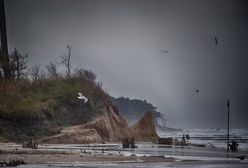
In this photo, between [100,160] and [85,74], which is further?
[85,74]

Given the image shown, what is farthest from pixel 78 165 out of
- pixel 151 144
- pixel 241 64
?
pixel 151 144

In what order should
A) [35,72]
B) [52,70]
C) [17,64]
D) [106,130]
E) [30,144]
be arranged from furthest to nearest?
[106,130]
[52,70]
[35,72]
[17,64]
[30,144]

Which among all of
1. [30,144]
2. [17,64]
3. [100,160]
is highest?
[17,64]

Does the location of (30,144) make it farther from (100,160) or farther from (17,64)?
(100,160)

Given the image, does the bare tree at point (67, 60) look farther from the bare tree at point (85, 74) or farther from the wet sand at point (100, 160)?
the wet sand at point (100, 160)

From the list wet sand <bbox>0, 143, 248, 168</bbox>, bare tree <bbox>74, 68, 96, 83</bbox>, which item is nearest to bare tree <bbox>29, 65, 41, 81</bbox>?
bare tree <bbox>74, 68, 96, 83</bbox>

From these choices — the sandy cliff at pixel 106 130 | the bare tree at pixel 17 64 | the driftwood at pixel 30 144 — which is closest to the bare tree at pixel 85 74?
the bare tree at pixel 17 64

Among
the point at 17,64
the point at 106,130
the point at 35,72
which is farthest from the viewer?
the point at 106,130

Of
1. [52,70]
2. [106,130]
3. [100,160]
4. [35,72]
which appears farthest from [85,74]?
[100,160]

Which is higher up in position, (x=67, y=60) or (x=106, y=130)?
(x=67, y=60)

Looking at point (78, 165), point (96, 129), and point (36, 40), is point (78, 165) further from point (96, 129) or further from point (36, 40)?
point (96, 129)

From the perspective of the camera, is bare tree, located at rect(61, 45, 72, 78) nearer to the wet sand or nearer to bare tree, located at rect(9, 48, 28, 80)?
bare tree, located at rect(9, 48, 28, 80)

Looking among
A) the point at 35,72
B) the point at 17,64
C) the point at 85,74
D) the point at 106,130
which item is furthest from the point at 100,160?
the point at 106,130

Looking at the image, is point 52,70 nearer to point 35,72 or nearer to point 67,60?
point 35,72
